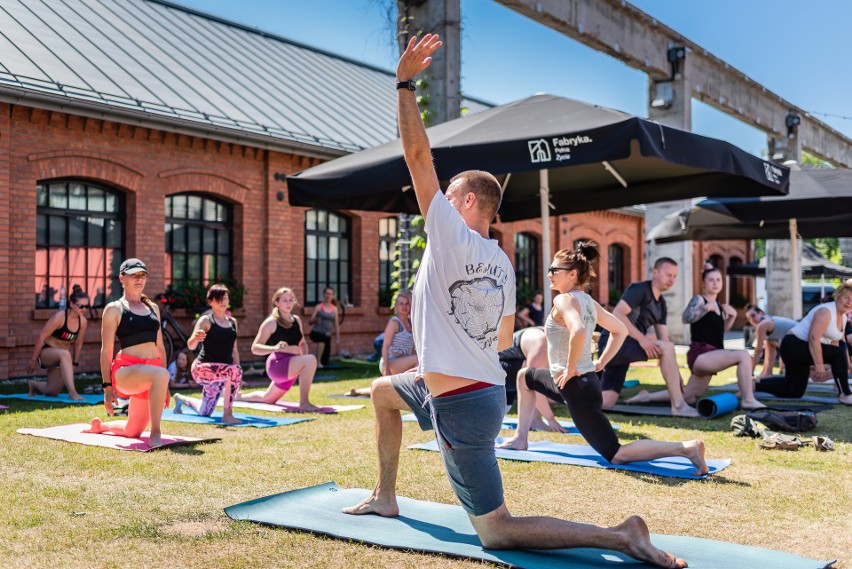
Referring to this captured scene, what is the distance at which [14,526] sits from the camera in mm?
4402

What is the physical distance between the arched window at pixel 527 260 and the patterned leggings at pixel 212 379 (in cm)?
1554

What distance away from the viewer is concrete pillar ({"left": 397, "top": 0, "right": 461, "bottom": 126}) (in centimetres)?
1127

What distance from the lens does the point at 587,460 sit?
20.6ft

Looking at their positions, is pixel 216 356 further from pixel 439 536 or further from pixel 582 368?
pixel 439 536

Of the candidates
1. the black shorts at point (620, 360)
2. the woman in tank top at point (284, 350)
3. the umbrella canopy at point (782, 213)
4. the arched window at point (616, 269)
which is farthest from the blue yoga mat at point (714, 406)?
the arched window at point (616, 269)

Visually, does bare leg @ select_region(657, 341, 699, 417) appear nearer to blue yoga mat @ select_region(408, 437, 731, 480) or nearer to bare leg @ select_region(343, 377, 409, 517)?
blue yoga mat @ select_region(408, 437, 731, 480)

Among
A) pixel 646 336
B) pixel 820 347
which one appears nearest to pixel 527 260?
pixel 820 347

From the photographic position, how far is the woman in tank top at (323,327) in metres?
15.7

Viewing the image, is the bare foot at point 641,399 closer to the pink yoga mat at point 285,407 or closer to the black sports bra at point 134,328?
the pink yoga mat at point 285,407

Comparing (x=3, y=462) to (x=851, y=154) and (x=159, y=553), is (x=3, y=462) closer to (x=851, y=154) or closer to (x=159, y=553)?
(x=159, y=553)

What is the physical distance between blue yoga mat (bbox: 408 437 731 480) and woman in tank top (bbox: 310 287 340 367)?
29.2ft

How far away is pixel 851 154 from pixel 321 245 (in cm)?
2092

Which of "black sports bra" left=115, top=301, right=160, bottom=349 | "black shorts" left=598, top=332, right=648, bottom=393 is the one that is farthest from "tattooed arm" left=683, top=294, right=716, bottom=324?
"black sports bra" left=115, top=301, right=160, bottom=349

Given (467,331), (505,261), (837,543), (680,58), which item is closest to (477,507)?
(467,331)
